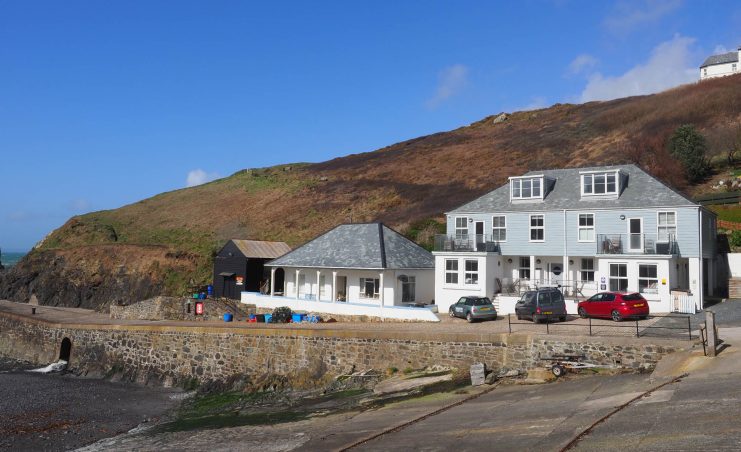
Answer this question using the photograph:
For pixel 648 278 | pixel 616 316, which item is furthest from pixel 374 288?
pixel 648 278

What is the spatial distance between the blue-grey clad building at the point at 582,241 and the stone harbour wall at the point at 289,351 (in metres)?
9.58

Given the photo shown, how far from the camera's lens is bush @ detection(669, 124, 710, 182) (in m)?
50.5

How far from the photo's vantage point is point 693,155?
50.7 m

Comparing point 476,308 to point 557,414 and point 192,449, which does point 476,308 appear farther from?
point 192,449

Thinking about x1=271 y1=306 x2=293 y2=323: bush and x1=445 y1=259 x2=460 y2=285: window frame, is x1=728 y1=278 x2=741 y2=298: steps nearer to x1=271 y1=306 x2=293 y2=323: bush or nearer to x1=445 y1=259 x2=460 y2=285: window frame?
x1=445 y1=259 x2=460 y2=285: window frame

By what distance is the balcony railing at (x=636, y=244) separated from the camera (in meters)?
28.5

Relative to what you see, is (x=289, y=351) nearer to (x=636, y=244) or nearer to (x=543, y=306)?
(x=543, y=306)

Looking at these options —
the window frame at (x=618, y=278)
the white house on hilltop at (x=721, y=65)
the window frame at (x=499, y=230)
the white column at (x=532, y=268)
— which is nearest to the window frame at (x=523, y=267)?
the white column at (x=532, y=268)

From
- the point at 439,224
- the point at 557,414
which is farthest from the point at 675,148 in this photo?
the point at 557,414

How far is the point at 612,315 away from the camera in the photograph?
999 inches

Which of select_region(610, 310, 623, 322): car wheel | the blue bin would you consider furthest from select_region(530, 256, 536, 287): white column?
the blue bin

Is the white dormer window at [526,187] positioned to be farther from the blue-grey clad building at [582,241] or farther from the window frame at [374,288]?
the window frame at [374,288]

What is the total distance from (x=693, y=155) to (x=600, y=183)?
24967mm

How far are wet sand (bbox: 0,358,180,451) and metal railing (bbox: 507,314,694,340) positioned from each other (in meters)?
15.7
